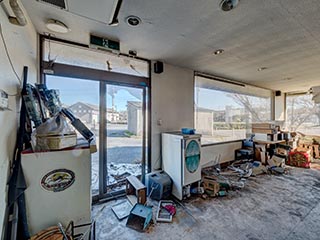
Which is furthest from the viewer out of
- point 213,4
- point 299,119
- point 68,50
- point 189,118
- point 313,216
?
point 299,119

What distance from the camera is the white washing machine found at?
9.47ft

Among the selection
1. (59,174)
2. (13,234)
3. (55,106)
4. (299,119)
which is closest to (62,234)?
(13,234)

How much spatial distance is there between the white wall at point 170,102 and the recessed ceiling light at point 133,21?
4.43ft

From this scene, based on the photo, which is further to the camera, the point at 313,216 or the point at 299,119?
the point at 299,119

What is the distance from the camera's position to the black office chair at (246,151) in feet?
16.1

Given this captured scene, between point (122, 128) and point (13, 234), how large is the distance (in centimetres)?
194

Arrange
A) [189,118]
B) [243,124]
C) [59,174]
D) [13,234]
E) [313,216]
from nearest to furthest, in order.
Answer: [13,234] → [59,174] → [313,216] → [189,118] → [243,124]

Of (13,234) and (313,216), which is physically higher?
(13,234)

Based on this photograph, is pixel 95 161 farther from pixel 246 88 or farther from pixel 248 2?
A: pixel 246 88

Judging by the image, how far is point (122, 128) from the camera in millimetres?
3109

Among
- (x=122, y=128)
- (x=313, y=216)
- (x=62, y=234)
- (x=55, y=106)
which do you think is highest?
(x=55, y=106)

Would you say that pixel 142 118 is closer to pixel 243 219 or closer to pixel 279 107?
pixel 243 219

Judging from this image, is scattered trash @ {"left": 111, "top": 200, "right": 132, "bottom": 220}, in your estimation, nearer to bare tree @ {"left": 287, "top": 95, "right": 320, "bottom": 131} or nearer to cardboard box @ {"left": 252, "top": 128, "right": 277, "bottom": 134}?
cardboard box @ {"left": 252, "top": 128, "right": 277, "bottom": 134}

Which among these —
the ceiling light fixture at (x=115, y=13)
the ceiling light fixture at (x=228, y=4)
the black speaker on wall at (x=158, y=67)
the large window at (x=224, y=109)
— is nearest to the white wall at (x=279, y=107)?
the large window at (x=224, y=109)
